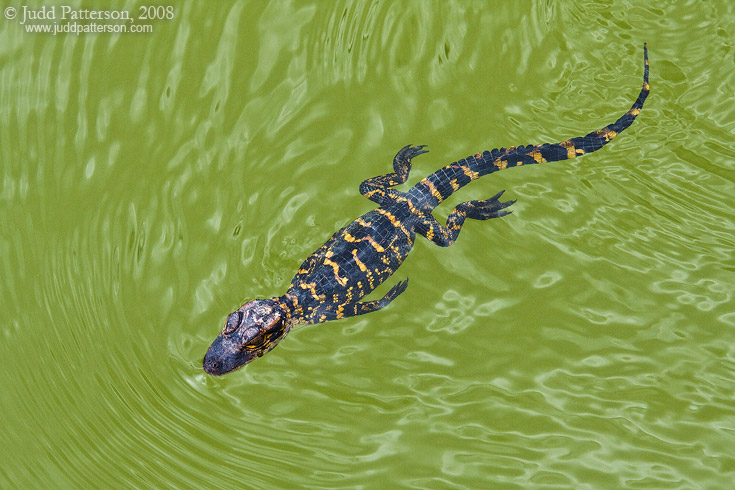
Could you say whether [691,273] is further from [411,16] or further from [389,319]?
[411,16]

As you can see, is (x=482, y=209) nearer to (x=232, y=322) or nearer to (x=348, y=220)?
(x=348, y=220)

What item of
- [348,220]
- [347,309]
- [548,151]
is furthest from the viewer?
[548,151]

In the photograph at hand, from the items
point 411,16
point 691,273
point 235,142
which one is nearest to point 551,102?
point 411,16

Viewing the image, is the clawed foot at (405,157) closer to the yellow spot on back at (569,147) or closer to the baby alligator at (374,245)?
the baby alligator at (374,245)

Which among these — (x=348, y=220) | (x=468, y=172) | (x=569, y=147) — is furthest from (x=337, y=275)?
(x=569, y=147)

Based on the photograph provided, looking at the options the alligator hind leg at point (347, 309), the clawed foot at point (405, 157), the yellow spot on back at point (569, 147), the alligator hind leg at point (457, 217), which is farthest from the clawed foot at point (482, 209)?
the alligator hind leg at point (347, 309)
